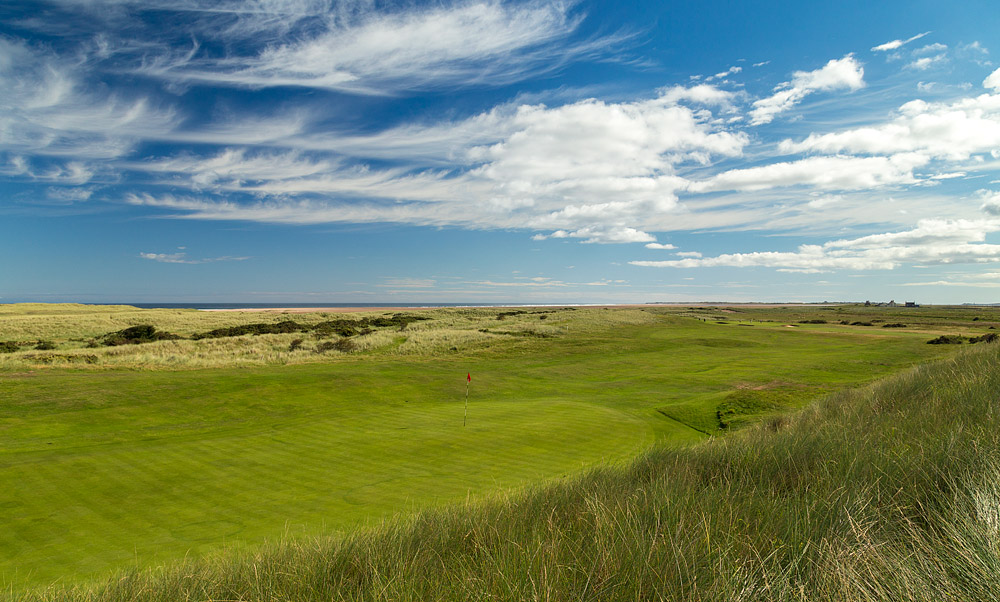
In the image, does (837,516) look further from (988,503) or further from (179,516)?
(179,516)

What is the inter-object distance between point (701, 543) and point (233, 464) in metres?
8.64

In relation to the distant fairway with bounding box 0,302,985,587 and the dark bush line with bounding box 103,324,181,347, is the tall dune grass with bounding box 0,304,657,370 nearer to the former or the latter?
the dark bush line with bounding box 103,324,181,347

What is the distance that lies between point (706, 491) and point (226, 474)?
26.3 ft

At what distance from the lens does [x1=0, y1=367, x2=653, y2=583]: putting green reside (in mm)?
5988

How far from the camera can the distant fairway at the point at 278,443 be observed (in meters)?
6.16

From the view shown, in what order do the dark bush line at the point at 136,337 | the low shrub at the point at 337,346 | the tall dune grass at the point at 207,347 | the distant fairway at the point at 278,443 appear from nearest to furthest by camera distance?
the distant fairway at the point at 278,443 < the tall dune grass at the point at 207,347 < the low shrub at the point at 337,346 < the dark bush line at the point at 136,337

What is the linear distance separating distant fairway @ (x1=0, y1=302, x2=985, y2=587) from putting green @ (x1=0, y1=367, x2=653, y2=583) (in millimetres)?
37

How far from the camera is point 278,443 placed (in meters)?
9.97

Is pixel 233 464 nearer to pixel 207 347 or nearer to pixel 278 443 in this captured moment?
pixel 278 443

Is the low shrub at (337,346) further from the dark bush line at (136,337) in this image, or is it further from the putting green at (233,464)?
the putting green at (233,464)

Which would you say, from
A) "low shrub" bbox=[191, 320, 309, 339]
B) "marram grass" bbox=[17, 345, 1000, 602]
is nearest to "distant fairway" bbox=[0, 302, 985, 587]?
"marram grass" bbox=[17, 345, 1000, 602]

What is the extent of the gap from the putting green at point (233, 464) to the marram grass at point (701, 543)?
289 centimetres

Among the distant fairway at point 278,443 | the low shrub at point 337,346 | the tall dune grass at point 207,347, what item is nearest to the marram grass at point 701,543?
the distant fairway at point 278,443

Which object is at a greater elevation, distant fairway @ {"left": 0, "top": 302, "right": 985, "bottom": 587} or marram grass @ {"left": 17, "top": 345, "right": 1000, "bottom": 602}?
marram grass @ {"left": 17, "top": 345, "right": 1000, "bottom": 602}
